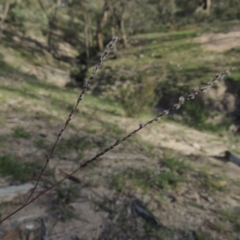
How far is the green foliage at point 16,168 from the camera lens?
349 cm

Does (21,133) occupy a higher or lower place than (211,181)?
higher

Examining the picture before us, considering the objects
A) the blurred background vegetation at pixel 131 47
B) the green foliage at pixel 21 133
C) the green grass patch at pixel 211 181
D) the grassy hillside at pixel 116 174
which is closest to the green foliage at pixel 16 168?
the grassy hillside at pixel 116 174

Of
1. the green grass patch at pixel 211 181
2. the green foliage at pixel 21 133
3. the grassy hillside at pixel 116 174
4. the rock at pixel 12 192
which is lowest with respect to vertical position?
the green grass patch at pixel 211 181

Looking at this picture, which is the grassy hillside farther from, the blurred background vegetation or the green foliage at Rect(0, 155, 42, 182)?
the blurred background vegetation

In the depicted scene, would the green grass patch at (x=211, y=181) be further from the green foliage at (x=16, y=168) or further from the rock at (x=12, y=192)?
the rock at (x=12, y=192)

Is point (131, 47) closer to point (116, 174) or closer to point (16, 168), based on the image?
point (116, 174)

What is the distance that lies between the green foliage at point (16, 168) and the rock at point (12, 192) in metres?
0.25

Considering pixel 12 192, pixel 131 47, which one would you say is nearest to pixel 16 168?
pixel 12 192

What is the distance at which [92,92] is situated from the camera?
39.7ft

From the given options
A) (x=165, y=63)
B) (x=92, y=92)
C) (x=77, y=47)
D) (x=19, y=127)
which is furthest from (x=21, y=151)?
(x=77, y=47)

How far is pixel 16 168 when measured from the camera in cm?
362

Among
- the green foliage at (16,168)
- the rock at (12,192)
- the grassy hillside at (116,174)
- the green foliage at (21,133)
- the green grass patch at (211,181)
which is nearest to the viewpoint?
the rock at (12,192)

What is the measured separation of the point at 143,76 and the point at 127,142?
6.94 m

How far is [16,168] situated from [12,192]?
57 centimetres
